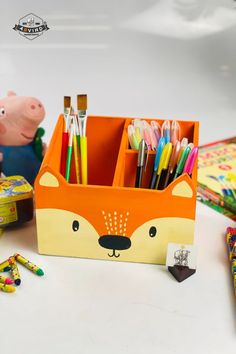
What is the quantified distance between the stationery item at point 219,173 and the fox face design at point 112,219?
199 mm

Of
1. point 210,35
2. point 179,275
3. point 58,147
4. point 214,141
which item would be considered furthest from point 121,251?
point 210,35

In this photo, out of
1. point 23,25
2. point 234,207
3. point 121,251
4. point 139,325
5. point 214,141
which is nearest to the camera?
point 139,325

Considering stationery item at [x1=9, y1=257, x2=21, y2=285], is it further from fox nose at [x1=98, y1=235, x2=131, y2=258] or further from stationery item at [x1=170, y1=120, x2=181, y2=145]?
stationery item at [x1=170, y1=120, x2=181, y2=145]

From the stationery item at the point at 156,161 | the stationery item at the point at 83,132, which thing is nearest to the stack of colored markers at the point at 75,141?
the stationery item at the point at 83,132

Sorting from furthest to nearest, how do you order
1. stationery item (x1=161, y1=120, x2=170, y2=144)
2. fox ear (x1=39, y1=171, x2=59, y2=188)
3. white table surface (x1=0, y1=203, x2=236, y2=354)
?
stationery item (x1=161, y1=120, x2=170, y2=144) < fox ear (x1=39, y1=171, x2=59, y2=188) < white table surface (x1=0, y1=203, x2=236, y2=354)

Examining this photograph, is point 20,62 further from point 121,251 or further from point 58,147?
point 121,251

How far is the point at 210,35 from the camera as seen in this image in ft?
3.92

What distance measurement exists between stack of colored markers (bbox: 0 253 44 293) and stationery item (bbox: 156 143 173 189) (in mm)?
224

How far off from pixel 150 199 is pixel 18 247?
23 cm

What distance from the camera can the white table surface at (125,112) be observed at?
65 cm

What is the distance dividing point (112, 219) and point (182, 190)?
11 cm

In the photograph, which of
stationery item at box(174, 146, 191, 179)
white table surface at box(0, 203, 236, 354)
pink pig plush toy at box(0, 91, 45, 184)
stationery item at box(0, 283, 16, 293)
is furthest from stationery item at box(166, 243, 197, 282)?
pink pig plush toy at box(0, 91, 45, 184)

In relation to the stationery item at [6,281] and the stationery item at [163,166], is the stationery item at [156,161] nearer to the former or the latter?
the stationery item at [163,166]

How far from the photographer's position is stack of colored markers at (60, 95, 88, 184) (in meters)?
0.82
